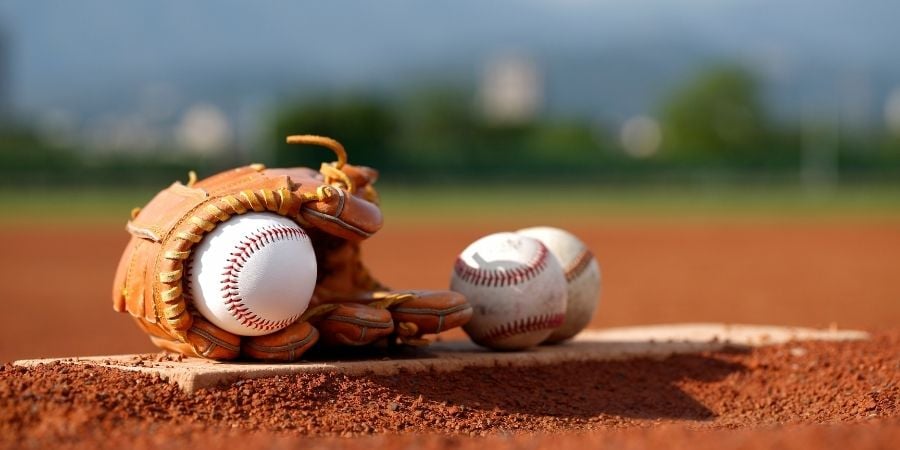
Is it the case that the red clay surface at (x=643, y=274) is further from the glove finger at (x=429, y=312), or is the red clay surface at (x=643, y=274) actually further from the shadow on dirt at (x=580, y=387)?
the glove finger at (x=429, y=312)

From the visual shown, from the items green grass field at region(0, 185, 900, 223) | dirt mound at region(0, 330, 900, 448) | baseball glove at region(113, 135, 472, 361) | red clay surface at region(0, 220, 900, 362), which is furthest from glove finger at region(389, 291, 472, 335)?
green grass field at region(0, 185, 900, 223)

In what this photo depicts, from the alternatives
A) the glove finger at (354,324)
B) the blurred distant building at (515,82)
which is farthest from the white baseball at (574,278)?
the blurred distant building at (515,82)

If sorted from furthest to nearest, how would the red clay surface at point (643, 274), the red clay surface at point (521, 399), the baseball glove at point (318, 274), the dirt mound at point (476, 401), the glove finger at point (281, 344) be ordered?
1. the red clay surface at point (643, 274)
2. the glove finger at point (281, 344)
3. the baseball glove at point (318, 274)
4. the dirt mound at point (476, 401)
5. the red clay surface at point (521, 399)

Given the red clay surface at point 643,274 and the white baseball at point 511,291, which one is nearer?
the white baseball at point 511,291

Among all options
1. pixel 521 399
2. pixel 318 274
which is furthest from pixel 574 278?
pixel 318 274

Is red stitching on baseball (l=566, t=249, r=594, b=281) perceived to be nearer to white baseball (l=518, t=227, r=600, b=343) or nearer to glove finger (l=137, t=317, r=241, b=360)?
white baseball (l=518, t=227, r=600, b=343)

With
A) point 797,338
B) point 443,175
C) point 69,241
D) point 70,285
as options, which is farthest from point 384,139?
point 797,338

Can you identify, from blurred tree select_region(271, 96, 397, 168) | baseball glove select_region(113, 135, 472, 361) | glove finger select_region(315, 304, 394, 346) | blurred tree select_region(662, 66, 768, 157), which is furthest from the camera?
blurred tree select_region(662, 66, 768, 157)
